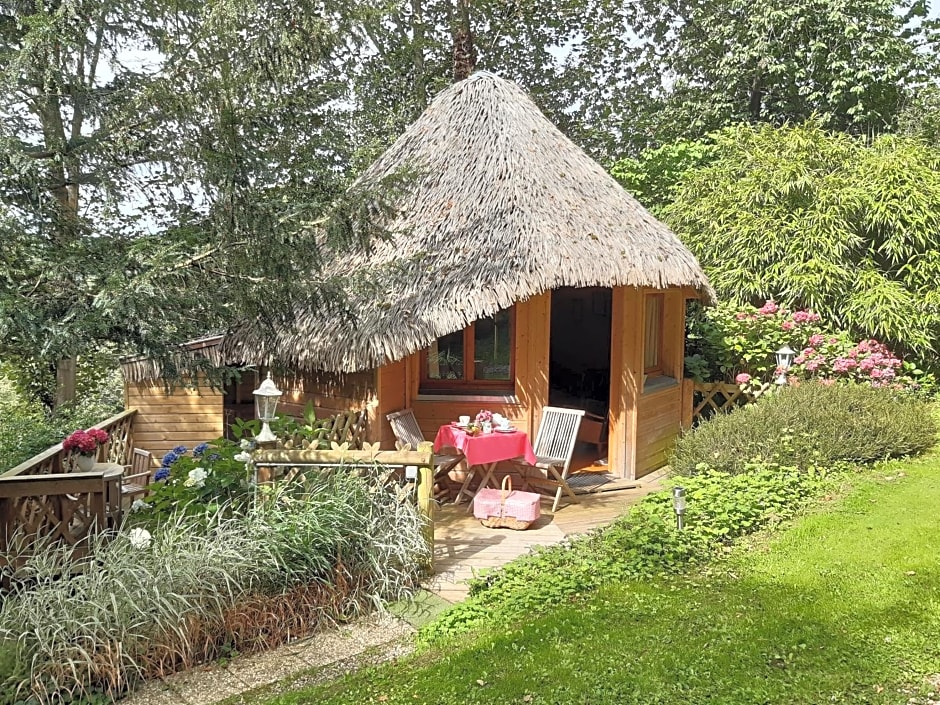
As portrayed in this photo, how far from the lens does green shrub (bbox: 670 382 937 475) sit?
755 centimetres

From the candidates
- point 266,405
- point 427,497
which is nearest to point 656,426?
point 427,497

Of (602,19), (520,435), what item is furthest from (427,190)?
(602,19)

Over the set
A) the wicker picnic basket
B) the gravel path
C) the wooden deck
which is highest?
the wicker picnic basket

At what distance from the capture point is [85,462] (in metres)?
5.59

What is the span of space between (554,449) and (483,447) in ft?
3.55

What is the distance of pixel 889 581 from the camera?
16.3 ft

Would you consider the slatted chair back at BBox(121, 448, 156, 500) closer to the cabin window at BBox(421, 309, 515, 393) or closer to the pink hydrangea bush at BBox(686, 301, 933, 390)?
the cabin window at BBox(421, 309, 515, 393)

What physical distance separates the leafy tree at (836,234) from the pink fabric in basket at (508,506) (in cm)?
713

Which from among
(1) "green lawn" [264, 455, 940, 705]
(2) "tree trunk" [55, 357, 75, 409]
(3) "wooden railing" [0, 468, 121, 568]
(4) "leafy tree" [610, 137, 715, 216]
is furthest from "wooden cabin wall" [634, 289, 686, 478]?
(2) "tree trunk" [55, 357, 75, 409]

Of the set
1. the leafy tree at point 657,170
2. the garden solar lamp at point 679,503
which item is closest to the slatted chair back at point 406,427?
the garden solar lamp at point 679,503

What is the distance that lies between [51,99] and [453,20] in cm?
1686

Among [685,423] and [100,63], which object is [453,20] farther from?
[100,63]

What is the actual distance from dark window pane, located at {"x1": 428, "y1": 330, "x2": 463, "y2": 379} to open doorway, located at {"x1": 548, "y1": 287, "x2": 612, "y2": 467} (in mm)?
3800

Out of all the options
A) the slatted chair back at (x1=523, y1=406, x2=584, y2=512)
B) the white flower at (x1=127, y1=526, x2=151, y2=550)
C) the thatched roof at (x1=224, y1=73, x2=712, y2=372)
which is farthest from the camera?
the slatted chair back at (x1=523, y1=406, x2=584, y2=512)
